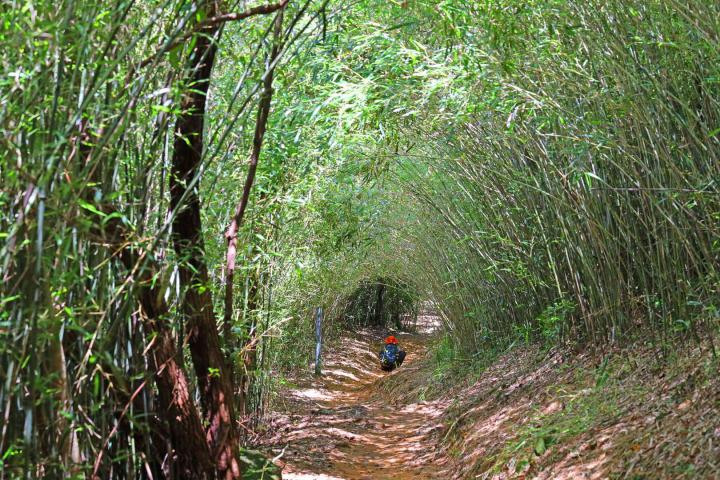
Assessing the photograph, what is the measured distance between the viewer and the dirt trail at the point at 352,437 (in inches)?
185

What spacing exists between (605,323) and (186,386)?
267 cm

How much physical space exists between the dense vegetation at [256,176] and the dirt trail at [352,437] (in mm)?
491

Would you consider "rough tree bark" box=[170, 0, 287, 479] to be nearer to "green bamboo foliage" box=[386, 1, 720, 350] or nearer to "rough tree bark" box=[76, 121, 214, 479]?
"rough tree bark" box=[76, 121, 214, 479]

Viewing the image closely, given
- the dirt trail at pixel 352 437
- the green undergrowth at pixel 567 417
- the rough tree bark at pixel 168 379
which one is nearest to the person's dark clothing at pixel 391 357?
the dirt trail at pixel 352 437

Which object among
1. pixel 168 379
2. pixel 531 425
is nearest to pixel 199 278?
pixel 168 379

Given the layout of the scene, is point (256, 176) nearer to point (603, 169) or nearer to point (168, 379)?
point (168, 379)

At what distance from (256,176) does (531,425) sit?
6.14 feet

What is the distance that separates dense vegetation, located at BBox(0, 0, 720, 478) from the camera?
1870 millimetres

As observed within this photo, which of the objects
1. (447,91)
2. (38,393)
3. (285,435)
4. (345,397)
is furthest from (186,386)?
(345,397)

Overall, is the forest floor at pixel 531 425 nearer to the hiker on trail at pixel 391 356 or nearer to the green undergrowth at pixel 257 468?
the green undergrowth at pixel 257 468

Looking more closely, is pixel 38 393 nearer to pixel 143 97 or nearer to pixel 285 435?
pixel 143 97

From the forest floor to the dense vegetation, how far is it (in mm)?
251

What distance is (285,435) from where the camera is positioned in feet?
17.7

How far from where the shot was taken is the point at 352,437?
222 inches
